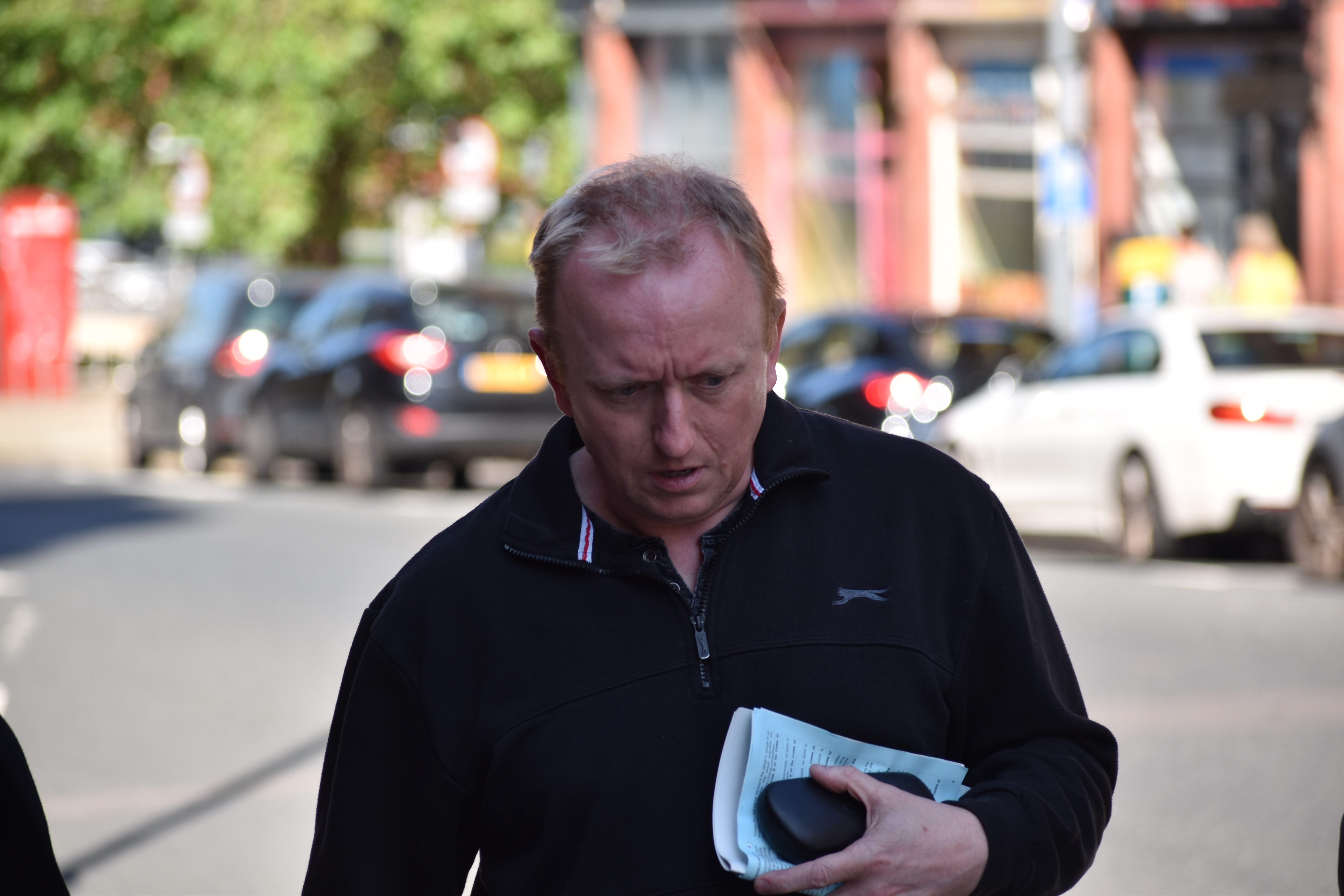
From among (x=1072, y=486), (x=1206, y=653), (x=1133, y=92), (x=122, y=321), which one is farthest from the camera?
(x=122, y=321)

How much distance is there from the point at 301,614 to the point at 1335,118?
17060mm

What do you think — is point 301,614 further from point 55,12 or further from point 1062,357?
point 55,12

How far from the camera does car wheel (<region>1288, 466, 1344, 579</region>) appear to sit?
10477 millimetres

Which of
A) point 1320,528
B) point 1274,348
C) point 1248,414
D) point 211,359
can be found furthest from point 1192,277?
point 1320,528

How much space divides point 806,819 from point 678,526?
381 millimetres

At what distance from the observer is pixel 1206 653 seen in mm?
8695

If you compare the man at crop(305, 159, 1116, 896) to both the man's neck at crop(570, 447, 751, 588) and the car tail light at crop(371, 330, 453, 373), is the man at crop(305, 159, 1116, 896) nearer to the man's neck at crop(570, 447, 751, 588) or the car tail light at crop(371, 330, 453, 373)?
the man's neck at crop(570, 447, 751, 588)

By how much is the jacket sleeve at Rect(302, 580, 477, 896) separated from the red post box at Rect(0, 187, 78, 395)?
30397mm

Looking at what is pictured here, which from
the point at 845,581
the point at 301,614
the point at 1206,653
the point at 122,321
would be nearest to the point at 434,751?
the point at 845,581

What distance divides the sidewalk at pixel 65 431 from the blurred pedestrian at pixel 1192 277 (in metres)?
10.8

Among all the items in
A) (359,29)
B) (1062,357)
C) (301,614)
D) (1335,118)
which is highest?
(359,29)

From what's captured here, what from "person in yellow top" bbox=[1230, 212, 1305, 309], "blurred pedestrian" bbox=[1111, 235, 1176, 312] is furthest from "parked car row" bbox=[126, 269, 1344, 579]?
"person in yellow top" bbox=[1230, 212, 1305, 309]

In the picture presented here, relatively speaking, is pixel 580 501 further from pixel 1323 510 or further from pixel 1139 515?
pixel 1139 515

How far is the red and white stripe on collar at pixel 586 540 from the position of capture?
2.31 m
